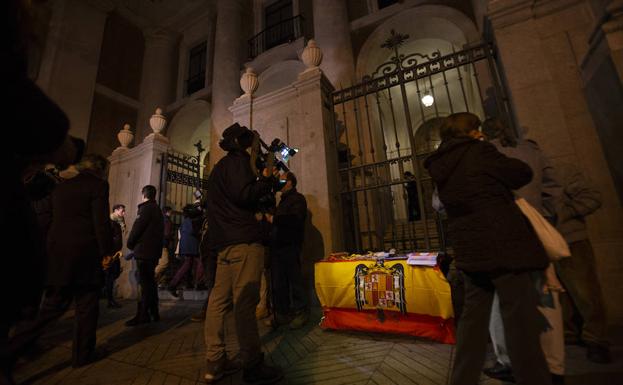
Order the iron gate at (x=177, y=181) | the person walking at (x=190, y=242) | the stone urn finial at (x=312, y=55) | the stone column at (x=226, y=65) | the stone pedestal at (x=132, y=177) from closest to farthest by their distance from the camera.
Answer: the person walking at (x=190, y=242) < the stone urn finial at (x=312, y=55) < the stone pedestal at (x=132, y=177) < the iron gate at (x=177, y=181) < the stone column at (x=226, y=65)

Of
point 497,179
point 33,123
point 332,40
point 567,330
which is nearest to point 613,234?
point 567,330

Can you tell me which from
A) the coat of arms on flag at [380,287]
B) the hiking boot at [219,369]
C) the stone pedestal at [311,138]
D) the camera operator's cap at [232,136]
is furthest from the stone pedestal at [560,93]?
the hiking boot at [219,369]

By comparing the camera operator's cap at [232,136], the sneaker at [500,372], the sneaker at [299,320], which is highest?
the camera operator's cap at [232,136]

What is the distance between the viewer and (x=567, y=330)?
269cm

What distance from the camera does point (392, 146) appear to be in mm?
11836

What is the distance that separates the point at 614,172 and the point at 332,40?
7.63 m

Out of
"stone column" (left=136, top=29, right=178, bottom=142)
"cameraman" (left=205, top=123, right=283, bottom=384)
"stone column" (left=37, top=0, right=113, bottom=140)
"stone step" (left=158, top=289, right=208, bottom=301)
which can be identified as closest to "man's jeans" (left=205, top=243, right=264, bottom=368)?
"cameraman" (left=205, top=123, right=283, bottom=384)

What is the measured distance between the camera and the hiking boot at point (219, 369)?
7.54ft

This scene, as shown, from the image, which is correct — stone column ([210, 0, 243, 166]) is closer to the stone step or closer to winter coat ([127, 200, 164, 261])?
the stone step

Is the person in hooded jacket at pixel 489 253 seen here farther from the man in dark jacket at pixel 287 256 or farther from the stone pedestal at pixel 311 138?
the stone pedestal at pixel 311 138

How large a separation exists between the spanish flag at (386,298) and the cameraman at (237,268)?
1287 millimetres

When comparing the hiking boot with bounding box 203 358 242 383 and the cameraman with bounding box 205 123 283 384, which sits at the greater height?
the cameraman with bounding box 205 123 283 384

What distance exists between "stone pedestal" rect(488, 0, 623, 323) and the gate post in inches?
299

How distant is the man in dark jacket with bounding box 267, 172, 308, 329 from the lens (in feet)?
12.9
